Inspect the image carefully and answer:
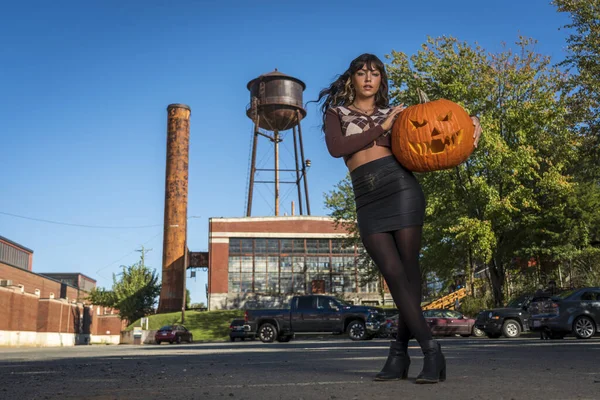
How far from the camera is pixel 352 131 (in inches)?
156

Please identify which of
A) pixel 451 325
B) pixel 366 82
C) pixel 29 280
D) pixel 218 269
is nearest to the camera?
pixel 366 82

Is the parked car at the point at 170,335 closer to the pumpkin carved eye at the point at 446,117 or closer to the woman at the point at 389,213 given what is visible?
the woman at the point at 389,213

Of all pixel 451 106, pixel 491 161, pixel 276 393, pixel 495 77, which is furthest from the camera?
pixel 495 77

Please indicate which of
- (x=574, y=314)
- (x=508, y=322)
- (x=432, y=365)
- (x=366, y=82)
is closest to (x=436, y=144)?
(x=366, y=82)

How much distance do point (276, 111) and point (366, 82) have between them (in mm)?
45003

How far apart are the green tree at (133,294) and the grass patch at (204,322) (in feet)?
23.6

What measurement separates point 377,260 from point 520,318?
56.0 feet

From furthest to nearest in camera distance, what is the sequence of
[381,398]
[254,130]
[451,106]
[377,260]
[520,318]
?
[254,130], [520,318], [451,106], [377,260], [381,398]

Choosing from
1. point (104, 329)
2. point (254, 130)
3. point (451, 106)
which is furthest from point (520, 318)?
point (104, 329)

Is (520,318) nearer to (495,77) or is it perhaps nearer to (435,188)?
(435,188)

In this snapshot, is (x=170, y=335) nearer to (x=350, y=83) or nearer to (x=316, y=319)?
(x=316, y=319)

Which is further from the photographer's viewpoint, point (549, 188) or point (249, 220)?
point (249, 220)

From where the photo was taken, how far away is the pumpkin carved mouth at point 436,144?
12.0ft

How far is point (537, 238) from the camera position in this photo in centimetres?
2628
